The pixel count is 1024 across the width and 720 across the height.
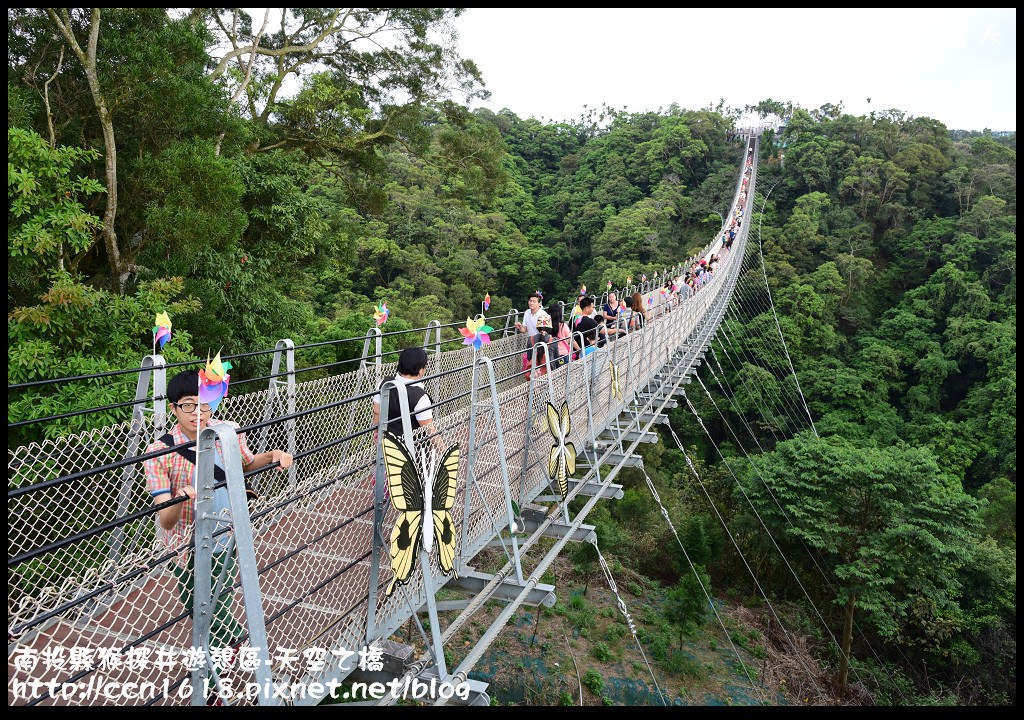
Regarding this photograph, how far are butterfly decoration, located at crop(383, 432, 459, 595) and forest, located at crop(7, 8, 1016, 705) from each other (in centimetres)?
306

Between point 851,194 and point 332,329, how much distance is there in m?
25.9

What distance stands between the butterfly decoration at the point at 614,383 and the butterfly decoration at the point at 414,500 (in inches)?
107

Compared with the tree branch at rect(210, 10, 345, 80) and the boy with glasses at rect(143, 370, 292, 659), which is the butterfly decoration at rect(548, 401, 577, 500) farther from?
the tree branch at rect(210, 10, 345, 80)

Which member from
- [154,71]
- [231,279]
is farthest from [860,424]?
[154,71]

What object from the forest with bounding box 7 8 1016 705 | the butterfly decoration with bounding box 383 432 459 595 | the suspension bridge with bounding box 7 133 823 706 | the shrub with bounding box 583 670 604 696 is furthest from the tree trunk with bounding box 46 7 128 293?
the shrub with bounding box 583 670 604 696

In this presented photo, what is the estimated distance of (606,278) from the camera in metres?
22.9

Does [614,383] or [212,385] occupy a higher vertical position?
[212,385]

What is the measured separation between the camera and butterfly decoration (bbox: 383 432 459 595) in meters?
1.70

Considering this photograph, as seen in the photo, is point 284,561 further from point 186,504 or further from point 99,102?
point 99,102

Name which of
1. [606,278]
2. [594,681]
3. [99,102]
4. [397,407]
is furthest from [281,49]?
[606,278]

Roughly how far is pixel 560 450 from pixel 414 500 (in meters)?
1.49

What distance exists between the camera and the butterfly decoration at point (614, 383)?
14.9 ft

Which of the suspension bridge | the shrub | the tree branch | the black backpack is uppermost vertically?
the tree branch
